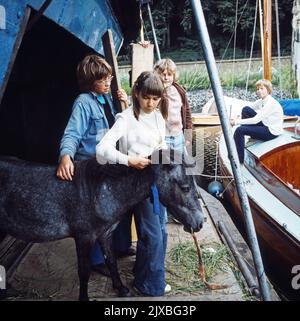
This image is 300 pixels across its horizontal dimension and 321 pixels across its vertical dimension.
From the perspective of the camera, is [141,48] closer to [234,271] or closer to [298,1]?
[234,271]

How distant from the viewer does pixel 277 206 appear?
477cm

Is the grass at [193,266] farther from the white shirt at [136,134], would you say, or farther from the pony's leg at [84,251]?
the white shirt at [136,134]

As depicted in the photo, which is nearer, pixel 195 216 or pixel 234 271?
pixel 195 216

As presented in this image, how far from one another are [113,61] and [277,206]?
9.55 ft

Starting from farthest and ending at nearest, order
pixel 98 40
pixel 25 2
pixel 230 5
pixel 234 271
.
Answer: pixel 230 5 < pixel 98 40 < pixel 234 271 < pixel 25 2

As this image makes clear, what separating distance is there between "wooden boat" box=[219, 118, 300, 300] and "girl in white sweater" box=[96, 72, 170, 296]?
5.89ft

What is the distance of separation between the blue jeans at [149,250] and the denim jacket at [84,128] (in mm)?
663

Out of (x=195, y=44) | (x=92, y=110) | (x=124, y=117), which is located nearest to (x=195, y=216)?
(x=124, y=117)

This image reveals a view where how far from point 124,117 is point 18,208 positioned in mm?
1057

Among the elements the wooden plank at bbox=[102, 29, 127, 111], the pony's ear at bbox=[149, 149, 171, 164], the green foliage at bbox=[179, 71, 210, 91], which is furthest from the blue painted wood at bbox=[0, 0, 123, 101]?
the green foliage at bbox=[179, 71, 210, 91]

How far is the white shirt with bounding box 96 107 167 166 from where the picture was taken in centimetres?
268

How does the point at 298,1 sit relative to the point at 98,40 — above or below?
above

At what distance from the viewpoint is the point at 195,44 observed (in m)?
31.0
